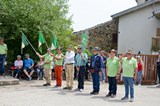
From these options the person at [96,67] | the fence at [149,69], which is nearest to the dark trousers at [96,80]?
the person at [96,67]

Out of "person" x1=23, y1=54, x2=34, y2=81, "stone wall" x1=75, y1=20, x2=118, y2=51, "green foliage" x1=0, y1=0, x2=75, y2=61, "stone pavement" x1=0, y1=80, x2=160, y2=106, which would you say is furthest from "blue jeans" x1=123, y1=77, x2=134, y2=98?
"stone wall" x1=75, y1=20, x2=118, y2=51

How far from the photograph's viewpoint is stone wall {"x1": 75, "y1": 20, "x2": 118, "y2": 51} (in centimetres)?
3231

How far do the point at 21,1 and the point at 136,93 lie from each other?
890 cm

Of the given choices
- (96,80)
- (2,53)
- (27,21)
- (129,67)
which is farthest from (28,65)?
(129,67)

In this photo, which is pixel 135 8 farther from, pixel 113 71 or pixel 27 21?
pixel 113 71

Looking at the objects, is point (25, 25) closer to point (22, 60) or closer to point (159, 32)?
point (22, 60)

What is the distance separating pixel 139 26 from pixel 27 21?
37.2 ft

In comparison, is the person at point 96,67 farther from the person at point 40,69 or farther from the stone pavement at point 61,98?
the person at point 40,69

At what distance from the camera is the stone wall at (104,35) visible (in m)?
32.3

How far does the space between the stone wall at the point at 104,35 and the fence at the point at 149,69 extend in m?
11.8

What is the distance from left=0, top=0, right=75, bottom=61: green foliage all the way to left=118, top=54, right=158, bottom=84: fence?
554 centimetres

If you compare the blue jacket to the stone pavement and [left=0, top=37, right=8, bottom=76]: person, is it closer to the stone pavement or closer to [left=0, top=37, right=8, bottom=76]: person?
the stone pavement

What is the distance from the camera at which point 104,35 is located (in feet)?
107

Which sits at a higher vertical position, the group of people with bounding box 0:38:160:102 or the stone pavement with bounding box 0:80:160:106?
the group of people with bounding box 0:38:160:102
